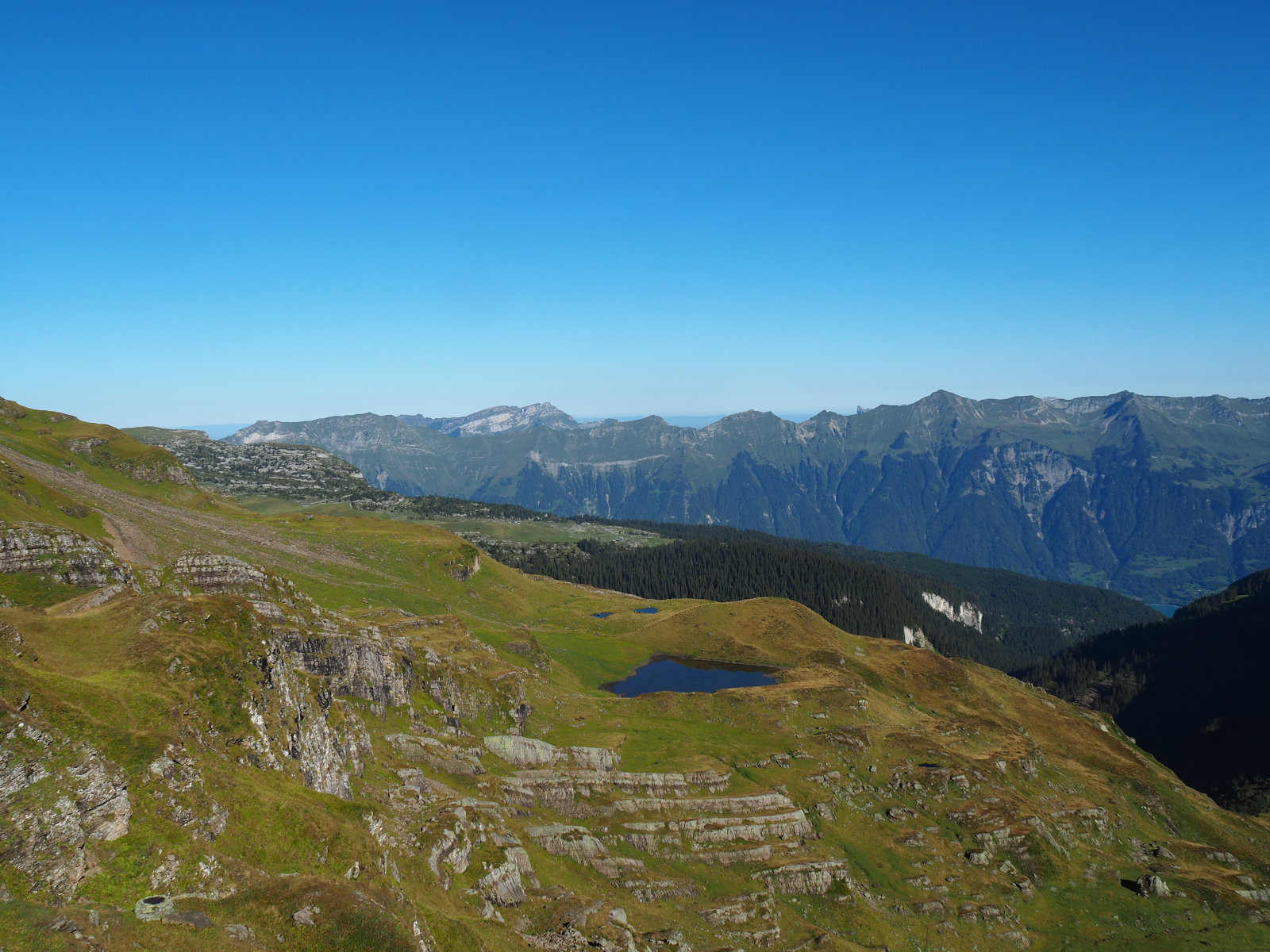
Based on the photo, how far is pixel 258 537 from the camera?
152 meters

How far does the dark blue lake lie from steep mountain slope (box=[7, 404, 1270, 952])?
498 centimetres

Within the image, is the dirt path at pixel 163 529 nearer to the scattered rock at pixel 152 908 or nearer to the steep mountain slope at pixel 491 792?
the steep mountain slope at pixel 491 792

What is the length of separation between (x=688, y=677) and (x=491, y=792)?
7038cm

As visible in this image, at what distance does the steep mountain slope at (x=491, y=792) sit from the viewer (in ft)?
102

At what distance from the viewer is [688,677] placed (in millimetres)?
127312

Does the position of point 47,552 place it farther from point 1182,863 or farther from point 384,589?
point 1182,863

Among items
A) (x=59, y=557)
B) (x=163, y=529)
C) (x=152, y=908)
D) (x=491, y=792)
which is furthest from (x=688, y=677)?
(x=152, y=908)

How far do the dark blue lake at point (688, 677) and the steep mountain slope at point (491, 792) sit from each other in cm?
498

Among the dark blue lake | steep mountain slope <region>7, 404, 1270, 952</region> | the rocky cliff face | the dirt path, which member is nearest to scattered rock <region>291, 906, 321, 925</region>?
steep mountain slope <region>7, 404, 1270, 952</region>

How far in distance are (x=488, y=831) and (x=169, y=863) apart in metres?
24.1

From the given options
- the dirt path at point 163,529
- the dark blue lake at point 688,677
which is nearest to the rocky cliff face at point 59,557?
the dirt path at point 163,529

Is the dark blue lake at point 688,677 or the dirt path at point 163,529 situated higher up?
the dirt path at point 163,529

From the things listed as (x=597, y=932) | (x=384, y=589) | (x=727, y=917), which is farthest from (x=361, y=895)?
(x=384, y=589)

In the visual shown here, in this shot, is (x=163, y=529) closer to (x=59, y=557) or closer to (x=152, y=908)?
(x=59, y=557)
